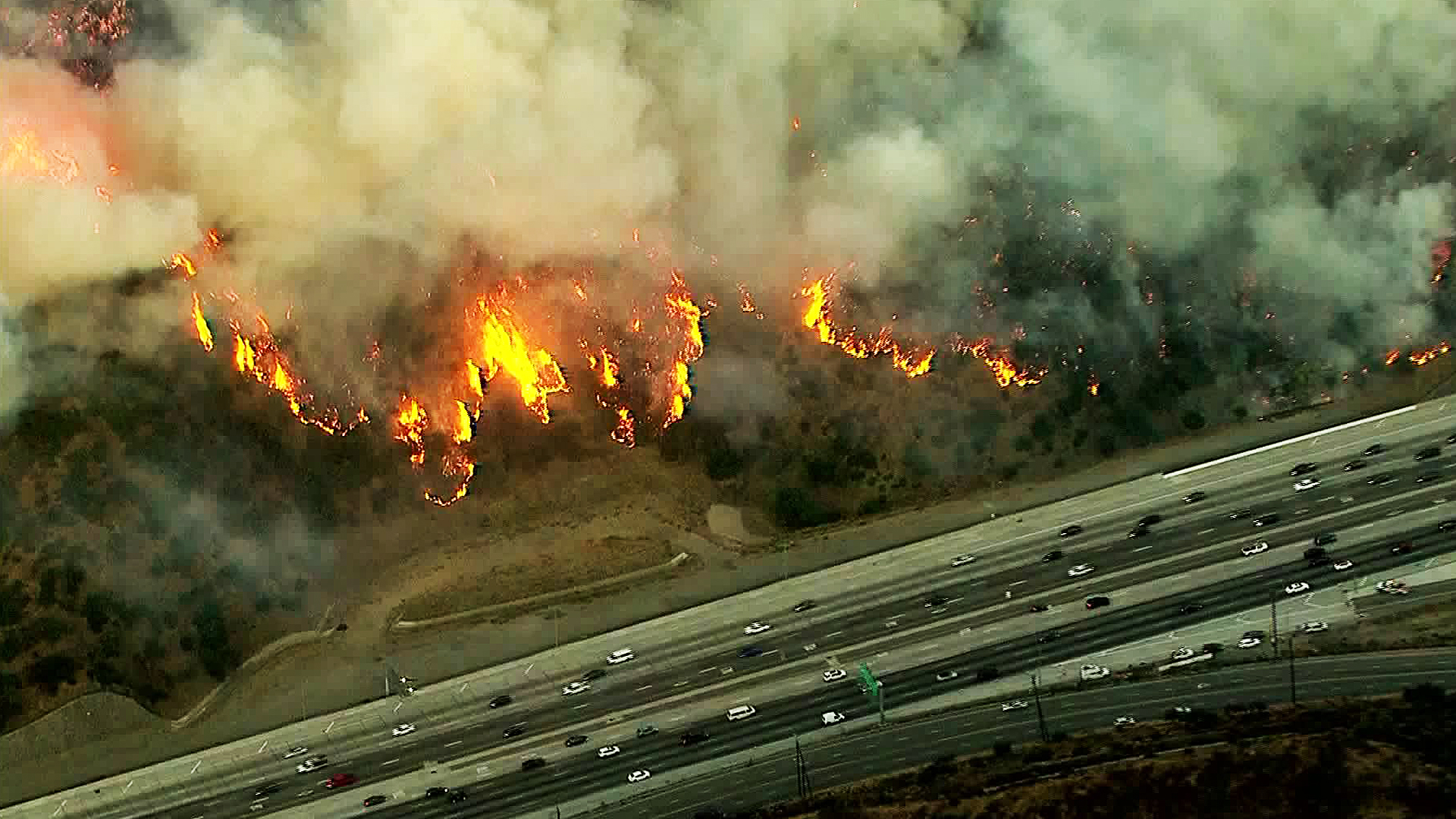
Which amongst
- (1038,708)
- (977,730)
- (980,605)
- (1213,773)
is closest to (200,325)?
(980,605)

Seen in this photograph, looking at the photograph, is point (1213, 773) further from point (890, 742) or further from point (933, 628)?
point (933, 628)

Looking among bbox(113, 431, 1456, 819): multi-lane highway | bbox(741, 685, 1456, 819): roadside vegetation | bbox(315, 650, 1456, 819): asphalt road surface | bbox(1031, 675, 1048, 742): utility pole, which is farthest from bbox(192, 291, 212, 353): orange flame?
bbox(1031, 675, 1048, 742): utility pole

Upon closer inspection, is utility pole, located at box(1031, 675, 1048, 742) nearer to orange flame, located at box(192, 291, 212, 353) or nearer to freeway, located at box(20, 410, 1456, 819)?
freeway, located at box(20, 410, 1456, 819)

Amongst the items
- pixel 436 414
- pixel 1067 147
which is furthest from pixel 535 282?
pixel 1067 147

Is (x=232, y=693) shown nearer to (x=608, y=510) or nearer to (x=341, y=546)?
(x=341, y=546)

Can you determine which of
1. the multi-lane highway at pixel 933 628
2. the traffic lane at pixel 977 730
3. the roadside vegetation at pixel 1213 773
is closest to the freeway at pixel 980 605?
the multi-lane highway at pixel 933 628

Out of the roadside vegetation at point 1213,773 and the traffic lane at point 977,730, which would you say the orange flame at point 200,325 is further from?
the roadside vegetation at point 1213,773
